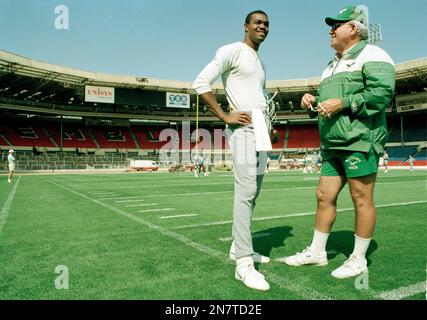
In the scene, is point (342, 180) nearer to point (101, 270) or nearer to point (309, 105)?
point (309, 105)

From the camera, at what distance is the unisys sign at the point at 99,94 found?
3925cm

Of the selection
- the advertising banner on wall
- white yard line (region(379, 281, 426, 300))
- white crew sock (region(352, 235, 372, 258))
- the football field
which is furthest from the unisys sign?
white yard line (region(379, 281, 426, 300))

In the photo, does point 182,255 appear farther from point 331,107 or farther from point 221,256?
point 331,107

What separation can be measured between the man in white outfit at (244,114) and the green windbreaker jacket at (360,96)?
0.57m

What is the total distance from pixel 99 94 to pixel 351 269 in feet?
137

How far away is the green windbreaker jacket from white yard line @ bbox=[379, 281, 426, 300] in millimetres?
1006

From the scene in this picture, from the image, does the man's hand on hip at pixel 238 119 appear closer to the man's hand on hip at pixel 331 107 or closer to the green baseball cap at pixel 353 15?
the man's hand on hip at pixel 331 107

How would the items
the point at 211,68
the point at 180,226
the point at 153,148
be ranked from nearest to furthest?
the point at 211,68 → the point at 180,226 → the point at 153,148

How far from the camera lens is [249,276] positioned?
93.0 inches

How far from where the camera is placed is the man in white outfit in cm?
259

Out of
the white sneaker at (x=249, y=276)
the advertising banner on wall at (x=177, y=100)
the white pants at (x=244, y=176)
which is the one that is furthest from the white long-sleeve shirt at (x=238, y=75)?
the advertising banner on wall at (x=177, y=100)
